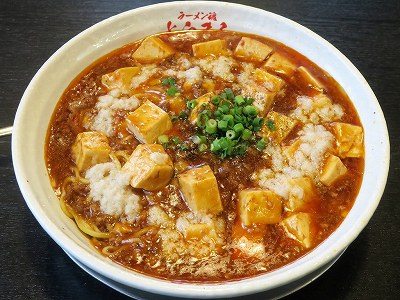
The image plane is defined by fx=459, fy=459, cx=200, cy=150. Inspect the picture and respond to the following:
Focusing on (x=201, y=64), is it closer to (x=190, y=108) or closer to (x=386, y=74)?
(x=190, y=108)

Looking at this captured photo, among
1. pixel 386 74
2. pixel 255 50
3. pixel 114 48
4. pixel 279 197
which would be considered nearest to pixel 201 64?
pixel 255 50

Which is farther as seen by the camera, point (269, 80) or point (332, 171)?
point (269, 80)

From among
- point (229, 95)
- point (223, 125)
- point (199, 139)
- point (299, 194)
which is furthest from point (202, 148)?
point (299, 194)

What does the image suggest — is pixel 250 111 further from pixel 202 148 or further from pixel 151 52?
pixel 151 52

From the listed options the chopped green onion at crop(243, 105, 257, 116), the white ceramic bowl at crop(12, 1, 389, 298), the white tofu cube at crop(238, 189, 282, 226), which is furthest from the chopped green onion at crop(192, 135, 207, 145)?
the white ceramic bowl at crop(12, 1, 389, 298)

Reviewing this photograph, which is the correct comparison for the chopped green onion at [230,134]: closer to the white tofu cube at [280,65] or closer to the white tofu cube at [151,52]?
the white tofu cube at [280,65]

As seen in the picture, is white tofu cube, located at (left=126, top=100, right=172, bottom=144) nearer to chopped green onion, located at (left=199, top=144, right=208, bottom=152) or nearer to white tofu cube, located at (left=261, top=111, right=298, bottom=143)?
chopped green onion, located at (left=199, top=144, right=208, bottom=152)
